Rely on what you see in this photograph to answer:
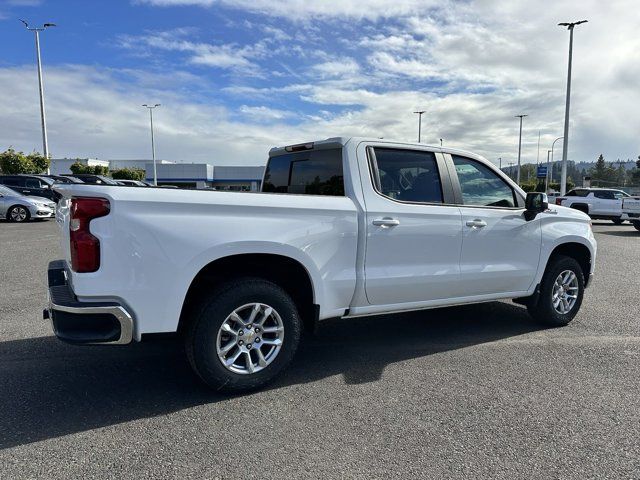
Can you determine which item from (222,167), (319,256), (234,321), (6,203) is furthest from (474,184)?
(222,167)

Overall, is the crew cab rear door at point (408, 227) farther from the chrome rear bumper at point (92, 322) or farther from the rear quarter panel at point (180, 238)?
the chrome rear bumper at point (92, 322)

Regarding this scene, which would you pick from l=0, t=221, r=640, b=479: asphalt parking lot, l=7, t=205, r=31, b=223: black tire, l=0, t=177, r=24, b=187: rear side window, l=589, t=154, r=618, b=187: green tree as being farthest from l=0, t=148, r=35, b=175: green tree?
l=589, t=154, r=618, b=187: green tree

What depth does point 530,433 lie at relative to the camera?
10.1ft

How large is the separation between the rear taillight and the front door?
3066mm

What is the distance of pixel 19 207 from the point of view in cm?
1734

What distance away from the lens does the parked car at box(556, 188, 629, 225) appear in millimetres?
22172

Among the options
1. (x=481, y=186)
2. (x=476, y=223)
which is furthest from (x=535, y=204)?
(x=476, y=223)

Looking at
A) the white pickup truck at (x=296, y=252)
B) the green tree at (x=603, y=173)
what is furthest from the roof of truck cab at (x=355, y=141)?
the green tree at (x=603, y=173)

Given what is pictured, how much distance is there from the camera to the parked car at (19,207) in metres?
17.2

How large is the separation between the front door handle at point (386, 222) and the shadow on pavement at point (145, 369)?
1.24 metres

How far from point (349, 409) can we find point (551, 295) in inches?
120

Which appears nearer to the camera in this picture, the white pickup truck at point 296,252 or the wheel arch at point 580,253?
the white pickup truck at point 296,252

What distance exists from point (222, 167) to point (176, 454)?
7737 cm

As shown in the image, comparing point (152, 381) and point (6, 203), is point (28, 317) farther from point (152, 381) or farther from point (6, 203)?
point (6, 203)
